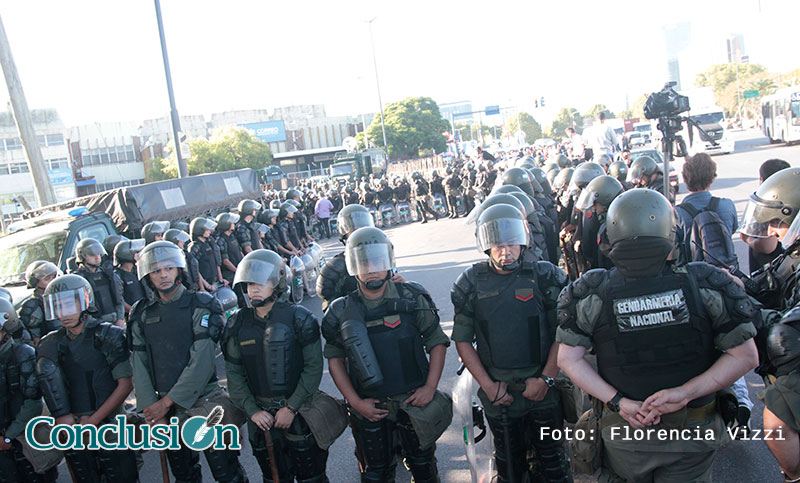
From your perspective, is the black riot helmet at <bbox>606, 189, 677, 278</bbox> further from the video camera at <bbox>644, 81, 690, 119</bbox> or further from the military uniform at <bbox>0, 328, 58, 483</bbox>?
the military uniform at <bbox>0, 328, 58, 483</bbox>

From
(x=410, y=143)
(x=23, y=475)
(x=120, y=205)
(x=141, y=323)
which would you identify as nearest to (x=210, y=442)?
(x=141, y=323)

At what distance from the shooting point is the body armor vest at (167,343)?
4.01 meters

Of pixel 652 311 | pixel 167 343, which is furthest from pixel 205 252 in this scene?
pixel 652 311

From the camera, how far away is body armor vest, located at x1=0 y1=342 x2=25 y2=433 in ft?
13.7

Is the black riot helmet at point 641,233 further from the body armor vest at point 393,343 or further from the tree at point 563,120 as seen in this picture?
the tree at point 563,120

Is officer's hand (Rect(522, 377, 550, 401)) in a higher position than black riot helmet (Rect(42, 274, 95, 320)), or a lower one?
lower

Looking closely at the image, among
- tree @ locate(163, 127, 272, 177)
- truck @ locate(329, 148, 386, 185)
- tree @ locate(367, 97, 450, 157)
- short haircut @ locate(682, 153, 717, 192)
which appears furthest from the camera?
tree @ locate(367, 97, 450, 157)

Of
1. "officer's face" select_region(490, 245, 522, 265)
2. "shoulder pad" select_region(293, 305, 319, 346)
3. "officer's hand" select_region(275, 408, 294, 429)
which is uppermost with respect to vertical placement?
"officer's face" select_region(490, 245, 522, 265)

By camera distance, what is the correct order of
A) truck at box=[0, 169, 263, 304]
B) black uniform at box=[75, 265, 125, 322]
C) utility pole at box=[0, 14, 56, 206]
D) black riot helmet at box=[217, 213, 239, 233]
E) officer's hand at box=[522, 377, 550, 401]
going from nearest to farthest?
1. officer's hand at box=[522, 377, 550, 401]
2. black uniform at box=[75, 265, 125, 322]
3. truck at box=[0, 169, 263, 304]
4. black riot helmet at box=[217, 213, 239, 233]
5. utility pole at box=[0, 14, 56, 206]

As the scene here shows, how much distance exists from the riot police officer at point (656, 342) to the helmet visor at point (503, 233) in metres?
0.86

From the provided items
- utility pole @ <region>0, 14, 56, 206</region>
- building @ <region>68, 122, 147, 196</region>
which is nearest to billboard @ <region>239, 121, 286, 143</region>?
building @ <region>68, 122, 147, 196</region>

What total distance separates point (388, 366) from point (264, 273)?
3.44 ft

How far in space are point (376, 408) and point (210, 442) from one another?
1.22 meters

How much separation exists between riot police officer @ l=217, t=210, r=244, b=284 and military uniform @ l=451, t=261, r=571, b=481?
23.5ft
